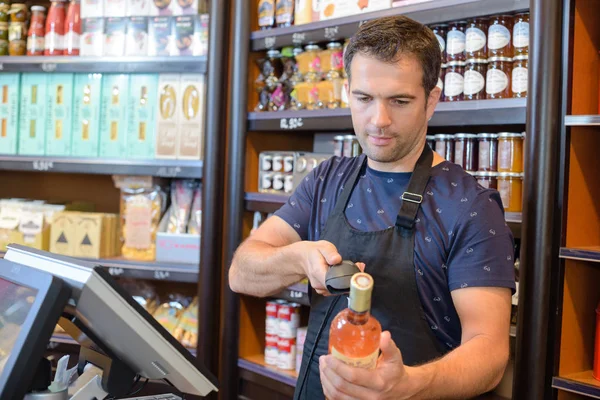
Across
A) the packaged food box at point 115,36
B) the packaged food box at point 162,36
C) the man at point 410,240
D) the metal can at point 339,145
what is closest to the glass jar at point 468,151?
the metal can at point 339,145

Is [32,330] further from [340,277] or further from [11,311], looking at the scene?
[340,277]

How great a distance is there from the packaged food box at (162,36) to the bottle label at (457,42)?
4.43 ft

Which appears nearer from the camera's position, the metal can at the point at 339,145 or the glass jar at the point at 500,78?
the glass jar at the point at 500,78

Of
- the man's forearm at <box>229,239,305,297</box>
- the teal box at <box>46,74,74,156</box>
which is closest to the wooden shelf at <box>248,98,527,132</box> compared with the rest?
the man's forearm at <box>229,239,305,297</box>

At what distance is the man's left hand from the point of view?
3.38ft

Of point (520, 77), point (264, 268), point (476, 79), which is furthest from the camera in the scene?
point (476, 79)

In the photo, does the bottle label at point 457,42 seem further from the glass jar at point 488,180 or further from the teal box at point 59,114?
the teal box at point 59,114

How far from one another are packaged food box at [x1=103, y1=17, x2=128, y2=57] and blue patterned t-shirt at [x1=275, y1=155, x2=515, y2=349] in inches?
73.2

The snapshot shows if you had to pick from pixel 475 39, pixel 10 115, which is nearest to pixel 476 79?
pixel 475 39

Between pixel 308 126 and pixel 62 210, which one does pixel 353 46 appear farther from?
pixel 62 210

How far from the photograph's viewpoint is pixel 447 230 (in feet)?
5.10

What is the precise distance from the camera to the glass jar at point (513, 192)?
7.19 feet

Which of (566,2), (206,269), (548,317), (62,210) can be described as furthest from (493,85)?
(62,210)

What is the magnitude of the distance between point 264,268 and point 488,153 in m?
0.92
